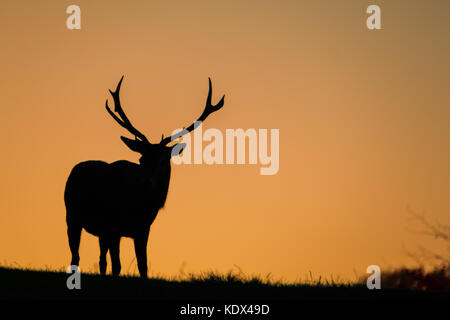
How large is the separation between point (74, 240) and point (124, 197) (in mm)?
1678

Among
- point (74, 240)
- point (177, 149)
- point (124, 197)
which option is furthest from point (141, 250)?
point (74, 240)

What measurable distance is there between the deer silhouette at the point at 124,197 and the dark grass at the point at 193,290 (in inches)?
140

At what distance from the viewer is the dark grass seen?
9.65 m

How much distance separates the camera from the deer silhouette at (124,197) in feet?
48.8

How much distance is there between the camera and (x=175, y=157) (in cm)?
1520

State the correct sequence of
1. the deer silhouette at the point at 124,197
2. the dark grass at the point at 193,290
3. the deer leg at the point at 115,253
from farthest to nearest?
the deer silhouette at the point at 124,197 < the deer leg at the point at 115,253 < the dark grass at the point at 193,290

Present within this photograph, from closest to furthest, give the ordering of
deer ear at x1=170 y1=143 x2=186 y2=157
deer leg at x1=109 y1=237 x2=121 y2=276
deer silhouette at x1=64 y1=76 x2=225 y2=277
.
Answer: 1. deer leg at x1=109 y1=237 x2=121 y2=276
2. deer silhouette at x1=64 y1=76 x2=225 y2=277
3. deer ear at x1=170 y1=143 x2=186 y2=157

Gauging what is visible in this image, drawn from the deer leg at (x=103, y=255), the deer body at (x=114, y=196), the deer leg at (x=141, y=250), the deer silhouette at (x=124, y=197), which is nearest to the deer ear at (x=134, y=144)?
the deer silhouette at (x=124, y=197)

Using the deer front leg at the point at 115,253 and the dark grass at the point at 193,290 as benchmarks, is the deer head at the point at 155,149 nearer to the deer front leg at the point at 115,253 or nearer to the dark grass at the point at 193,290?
the deer front leg at the point at 115,253

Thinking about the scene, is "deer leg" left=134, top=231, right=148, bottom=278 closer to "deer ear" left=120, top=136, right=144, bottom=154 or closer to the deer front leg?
the deer front leg

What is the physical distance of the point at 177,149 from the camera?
15164 millimetres

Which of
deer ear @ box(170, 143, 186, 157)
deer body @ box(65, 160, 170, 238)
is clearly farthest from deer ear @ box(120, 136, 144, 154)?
deer ear @ box(170, 143, 186, 157)
